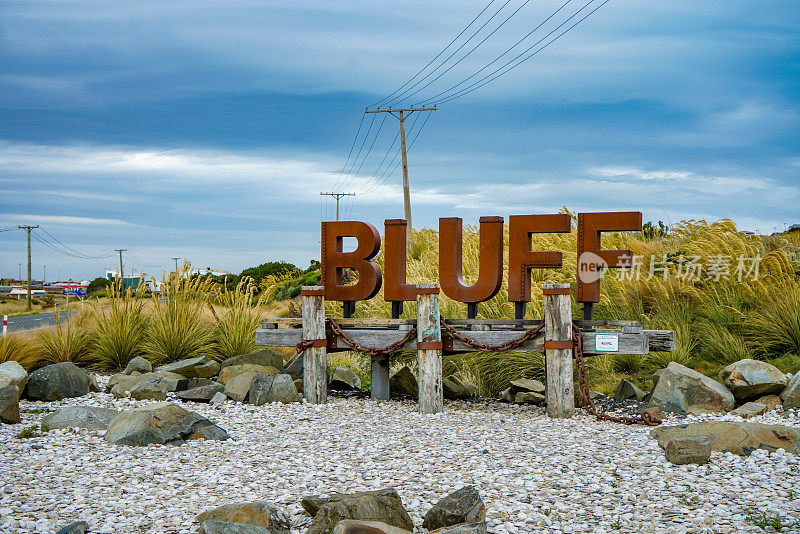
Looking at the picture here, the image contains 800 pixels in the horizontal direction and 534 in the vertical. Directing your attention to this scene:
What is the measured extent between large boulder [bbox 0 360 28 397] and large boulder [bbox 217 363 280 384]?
2.72 meters

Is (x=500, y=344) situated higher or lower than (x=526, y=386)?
higher

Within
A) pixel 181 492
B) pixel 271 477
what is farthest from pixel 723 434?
pixel 181 492

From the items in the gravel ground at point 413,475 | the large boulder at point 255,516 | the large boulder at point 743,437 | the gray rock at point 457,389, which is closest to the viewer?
the large boulder at point 255,516

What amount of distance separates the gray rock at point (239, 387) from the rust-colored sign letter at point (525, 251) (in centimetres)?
385

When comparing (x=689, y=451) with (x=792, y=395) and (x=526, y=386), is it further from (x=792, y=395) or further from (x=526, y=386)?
(x=526, y=386)

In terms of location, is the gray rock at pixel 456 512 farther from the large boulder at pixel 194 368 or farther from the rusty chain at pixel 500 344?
the large boulder at pixel 194 368

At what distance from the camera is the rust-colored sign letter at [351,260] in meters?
9.88

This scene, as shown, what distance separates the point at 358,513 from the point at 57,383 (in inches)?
288

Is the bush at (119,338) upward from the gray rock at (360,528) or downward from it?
upward

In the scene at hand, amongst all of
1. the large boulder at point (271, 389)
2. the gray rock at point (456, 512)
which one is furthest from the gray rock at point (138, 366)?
the gray rock at point (456, 512)

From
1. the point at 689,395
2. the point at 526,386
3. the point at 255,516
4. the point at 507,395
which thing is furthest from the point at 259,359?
the point at 255,516

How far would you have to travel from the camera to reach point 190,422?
7371 millimetres

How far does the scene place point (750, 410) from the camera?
843cm

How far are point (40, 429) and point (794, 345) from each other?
35.7 ft
